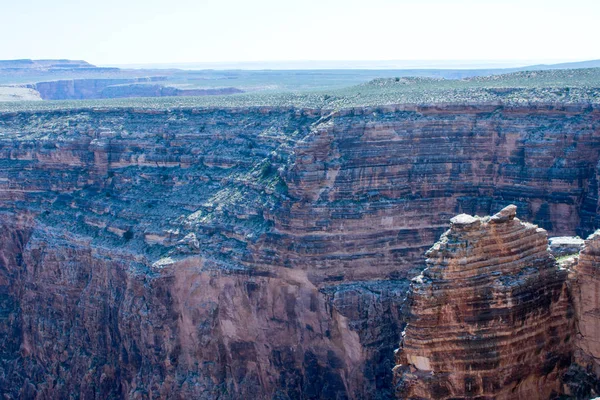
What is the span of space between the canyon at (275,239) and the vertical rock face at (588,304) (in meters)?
13.5

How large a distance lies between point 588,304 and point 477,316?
3461 mm

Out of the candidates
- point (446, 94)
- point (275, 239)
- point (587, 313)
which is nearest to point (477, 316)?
point (587, 313)

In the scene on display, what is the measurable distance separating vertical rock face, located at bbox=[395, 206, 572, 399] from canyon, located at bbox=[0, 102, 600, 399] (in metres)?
14.0

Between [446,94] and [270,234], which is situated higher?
[446,94]

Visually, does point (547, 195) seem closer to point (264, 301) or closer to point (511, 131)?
point (511, 131)

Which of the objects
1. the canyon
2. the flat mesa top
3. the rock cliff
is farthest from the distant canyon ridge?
the rock cliff

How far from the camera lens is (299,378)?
147 ft

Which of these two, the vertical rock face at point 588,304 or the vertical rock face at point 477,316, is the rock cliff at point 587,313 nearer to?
the vertical rock face at point 588,304

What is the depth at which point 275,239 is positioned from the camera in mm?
Result: 44781

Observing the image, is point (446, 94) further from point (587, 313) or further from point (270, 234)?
point (587, 313)

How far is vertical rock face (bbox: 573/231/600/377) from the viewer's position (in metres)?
27.5

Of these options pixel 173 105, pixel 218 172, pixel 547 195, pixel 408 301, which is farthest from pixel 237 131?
pixel 408 301

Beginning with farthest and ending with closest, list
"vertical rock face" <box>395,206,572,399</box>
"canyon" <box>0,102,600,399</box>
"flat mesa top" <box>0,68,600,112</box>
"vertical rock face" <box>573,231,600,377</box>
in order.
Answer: "flat mesa top" <box>0,68,600,112</box> < "canyon" <box>0,102,600,399</box> < "vertical rock face" <box>573,231,600,377</box> < "vertical rock face" <box>395,206,572,399</box>

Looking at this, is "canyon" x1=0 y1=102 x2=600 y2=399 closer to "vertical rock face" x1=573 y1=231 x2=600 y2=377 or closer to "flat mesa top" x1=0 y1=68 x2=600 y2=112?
"flat mesa top" x1=0 y1=68 x2=600 y2=112
